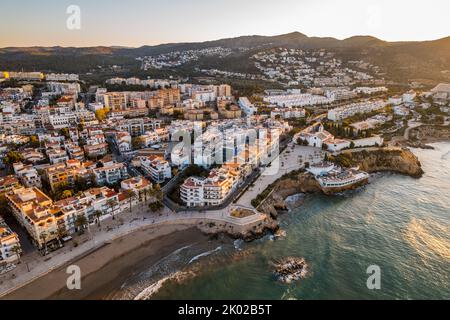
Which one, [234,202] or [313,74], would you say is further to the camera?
[313,74]

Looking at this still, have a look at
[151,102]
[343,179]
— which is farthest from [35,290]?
[151,102]

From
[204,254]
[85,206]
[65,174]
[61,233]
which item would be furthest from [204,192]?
[65,174]

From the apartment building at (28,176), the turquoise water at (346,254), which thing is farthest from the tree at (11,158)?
the turquoise water at (346,254)

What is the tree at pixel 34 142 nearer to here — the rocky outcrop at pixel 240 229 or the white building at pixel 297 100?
the rocky outcrop at pixel 240 229

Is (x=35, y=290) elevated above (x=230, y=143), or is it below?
below
